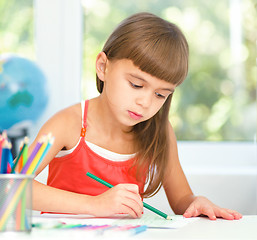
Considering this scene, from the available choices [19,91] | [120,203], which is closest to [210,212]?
[120,203]

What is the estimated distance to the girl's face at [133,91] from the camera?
35.4 inches

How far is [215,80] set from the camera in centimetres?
196

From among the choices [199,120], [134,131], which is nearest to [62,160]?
[134,131]

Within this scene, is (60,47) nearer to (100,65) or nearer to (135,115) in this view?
(100,65)

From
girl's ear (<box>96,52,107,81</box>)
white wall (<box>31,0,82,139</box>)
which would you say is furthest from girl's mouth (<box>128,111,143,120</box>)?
white wall (<box>31,0,82,139</box>)

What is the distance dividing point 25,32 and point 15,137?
48 cm

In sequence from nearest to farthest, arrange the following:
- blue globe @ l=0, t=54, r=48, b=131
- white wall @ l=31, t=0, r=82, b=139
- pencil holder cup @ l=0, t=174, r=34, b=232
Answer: pencil holder cup @ l=0, t=174, r=34, b=232 → blue globe @ l=0, t=54, r=48, b=131 → white wall @ l=31, t=0, r=82, b=139

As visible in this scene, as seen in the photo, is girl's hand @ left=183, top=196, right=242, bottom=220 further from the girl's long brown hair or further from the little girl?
the girl's long brown hair

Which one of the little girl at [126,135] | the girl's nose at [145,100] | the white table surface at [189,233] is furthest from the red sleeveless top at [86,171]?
the white table surface at [189,233]

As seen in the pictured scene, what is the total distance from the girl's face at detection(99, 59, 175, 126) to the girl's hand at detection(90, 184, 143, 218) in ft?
0.63

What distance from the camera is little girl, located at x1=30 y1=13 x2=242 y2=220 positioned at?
825 millimetres

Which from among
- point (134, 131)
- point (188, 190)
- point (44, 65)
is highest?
point (44, 65)

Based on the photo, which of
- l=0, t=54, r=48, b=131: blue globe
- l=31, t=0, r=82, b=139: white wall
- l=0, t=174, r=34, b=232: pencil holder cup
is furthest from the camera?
l=31, t=0, r=82, b=139: white wall

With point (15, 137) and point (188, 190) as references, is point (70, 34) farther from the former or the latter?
point (188, 190)
